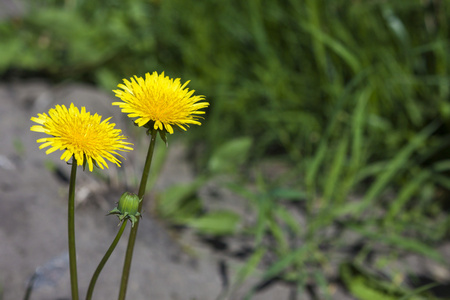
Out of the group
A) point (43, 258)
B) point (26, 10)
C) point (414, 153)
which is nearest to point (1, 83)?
point (26, 10)

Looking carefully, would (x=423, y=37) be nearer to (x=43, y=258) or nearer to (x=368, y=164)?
(x=368, y=164)

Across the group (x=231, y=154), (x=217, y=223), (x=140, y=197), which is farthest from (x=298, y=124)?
(x=140, y=197)

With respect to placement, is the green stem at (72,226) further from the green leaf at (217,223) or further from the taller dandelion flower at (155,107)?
the green leaf at (217,223)

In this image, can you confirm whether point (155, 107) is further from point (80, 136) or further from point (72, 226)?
point (72, 226)

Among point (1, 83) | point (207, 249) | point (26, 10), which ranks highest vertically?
point (26, 10)

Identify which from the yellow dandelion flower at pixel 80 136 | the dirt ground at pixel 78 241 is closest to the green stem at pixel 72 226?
the yellow dandelion flower at pixel 80 136

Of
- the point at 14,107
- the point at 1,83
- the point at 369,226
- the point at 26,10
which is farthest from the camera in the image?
the point at 26,10

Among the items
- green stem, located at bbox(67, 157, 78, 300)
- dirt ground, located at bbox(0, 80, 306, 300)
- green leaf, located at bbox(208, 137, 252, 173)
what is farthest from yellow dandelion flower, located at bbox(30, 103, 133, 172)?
green leaf, located at bbox(208, 137, 252, 173)
